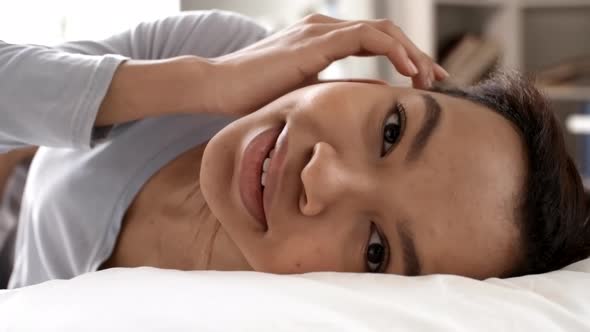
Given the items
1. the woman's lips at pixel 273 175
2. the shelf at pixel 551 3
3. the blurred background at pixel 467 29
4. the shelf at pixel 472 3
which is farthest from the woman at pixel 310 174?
the shelf at pixel 551 3

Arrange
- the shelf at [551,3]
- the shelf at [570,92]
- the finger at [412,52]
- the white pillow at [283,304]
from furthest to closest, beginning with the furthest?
the shelf at [551,3]
the shelf at [570,92]
the finger at [412,52]
the white pillow at [283,304]

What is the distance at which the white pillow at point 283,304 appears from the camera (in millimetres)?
619

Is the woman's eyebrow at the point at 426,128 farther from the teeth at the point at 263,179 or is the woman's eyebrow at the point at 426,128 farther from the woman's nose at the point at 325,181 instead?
the teeth at the point at 263,179

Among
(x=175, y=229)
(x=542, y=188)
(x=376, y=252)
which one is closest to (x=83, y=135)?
(x=175, y=229)

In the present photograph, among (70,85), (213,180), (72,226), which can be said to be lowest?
(72,226)

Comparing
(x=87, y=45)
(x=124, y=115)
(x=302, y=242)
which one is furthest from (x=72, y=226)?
(x=302, y=242)

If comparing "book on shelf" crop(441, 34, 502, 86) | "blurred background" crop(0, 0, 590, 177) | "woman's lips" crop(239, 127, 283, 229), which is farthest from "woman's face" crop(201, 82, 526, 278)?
"book on shelf" crop(441, 34, 502, 86)

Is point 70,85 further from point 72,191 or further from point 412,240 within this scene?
point 412,240

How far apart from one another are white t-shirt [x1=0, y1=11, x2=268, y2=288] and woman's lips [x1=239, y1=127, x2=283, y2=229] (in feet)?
0.72

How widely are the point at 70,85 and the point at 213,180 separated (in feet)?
0.74

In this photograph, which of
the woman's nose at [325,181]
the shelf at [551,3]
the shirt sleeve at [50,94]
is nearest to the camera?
the woman's nose at [325,181]

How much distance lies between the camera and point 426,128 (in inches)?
36.1

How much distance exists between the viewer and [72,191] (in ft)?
3.83

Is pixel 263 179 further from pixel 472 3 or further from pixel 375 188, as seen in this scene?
pixel 472 3
